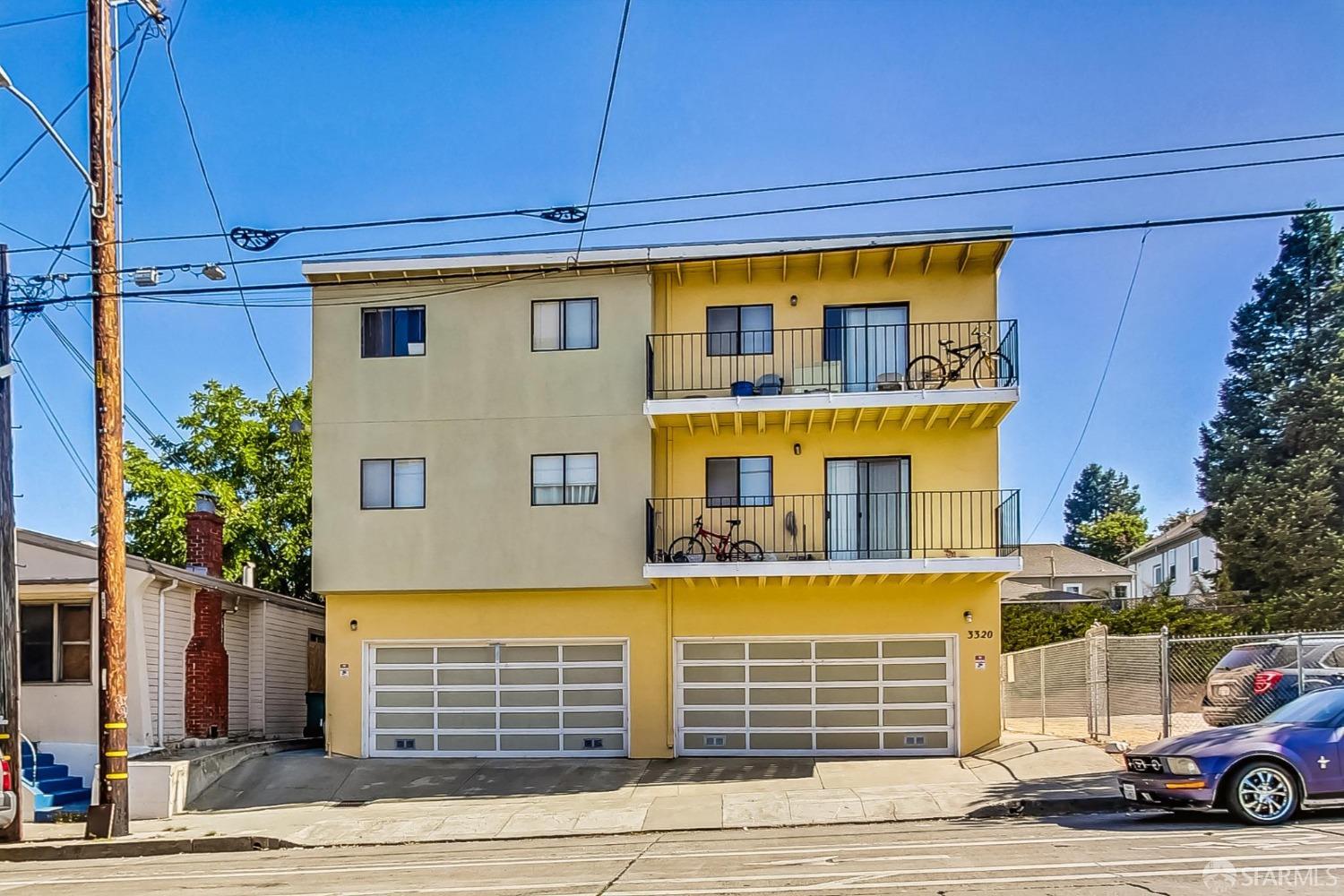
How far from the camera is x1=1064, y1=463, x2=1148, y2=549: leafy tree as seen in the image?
4242 inches

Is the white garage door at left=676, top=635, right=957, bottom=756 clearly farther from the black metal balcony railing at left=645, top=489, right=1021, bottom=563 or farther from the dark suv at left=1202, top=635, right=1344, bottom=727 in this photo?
the dark suv at left=1202, top=635, right=1344, bottom=727

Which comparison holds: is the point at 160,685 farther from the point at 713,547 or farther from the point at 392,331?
the point at 713,547

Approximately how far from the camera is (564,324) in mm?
20969

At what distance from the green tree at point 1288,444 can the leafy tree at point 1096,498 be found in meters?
70.7

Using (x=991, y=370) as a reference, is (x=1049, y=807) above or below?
below

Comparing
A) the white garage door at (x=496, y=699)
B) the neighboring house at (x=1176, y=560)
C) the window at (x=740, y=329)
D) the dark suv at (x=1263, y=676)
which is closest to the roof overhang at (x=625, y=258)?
the window at (x=740, y=329)

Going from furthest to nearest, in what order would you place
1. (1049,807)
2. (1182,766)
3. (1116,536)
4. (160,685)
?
(1116,536), (160,685), (1049,807), (1182,766)

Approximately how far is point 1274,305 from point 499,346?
1026 inches

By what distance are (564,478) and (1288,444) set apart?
962 inches

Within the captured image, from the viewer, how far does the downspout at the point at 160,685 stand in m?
19.0

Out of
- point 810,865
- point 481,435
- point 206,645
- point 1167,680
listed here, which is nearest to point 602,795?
point 481,435

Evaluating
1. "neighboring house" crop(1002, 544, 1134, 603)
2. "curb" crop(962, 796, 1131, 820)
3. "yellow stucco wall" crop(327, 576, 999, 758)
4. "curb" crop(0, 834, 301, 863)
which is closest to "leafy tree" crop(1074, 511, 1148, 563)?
"neighboring house" crop(1002, 544, 1134, 603)

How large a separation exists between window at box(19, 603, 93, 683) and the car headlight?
48.9ft

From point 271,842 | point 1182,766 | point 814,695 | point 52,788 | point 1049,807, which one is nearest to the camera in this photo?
point 1182,766
